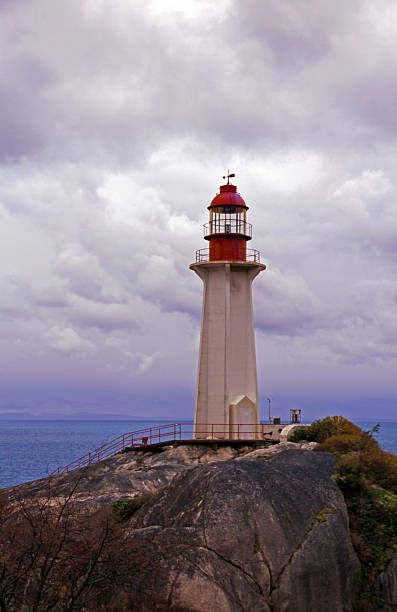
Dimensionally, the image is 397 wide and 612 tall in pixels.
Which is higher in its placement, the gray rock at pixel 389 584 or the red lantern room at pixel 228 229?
the red lantern room at pixel 228 229

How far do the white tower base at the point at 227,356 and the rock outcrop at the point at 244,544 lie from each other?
1553 cm

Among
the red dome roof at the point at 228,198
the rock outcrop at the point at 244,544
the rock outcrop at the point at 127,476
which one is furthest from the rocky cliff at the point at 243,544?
the red dome roof at the point at 228,198

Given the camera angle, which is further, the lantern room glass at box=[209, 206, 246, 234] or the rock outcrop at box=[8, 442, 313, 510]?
the lantern room glass at box=[209, 206, 246, 234]

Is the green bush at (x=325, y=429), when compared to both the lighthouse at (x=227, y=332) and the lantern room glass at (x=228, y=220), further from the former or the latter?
the lantern room glass at (x=228, y=220)

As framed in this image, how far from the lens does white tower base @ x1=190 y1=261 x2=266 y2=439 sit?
39.1 metres

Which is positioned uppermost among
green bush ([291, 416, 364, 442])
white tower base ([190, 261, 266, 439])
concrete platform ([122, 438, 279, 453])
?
white tower base ([190, 261, 266, 439])

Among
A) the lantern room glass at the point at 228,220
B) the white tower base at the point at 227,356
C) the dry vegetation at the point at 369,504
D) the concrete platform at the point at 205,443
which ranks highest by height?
the lantern room glass at the point at 228,220

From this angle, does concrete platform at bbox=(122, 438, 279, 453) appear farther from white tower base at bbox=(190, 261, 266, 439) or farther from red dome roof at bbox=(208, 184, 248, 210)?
red dome roof at bbox=(208, 184, 248, 210)

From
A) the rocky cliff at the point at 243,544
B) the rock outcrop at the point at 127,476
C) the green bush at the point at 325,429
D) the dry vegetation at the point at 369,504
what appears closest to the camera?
the rocky cliff at the point at 243,544

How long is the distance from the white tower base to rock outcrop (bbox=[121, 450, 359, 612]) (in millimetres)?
15525

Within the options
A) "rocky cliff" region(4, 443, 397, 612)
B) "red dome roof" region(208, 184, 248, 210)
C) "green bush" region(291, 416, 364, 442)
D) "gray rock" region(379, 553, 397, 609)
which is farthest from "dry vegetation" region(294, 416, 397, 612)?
"red dome roof" region(208, 184, 248, 210)

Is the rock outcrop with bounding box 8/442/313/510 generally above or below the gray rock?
above

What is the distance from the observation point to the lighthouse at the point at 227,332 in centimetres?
3916

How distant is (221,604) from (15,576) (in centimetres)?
558
